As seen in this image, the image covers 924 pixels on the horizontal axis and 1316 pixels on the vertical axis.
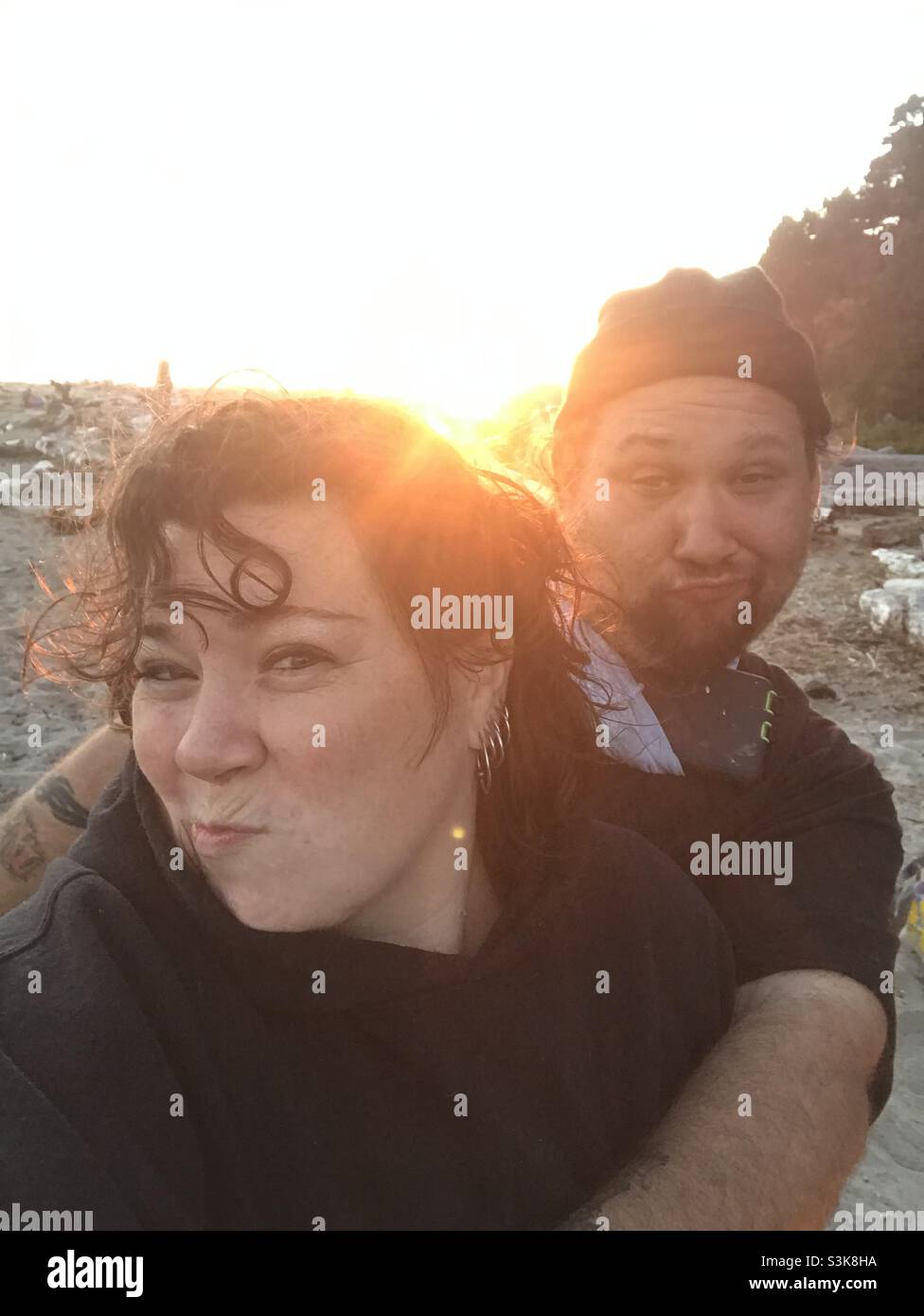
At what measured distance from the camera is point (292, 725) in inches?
40.6

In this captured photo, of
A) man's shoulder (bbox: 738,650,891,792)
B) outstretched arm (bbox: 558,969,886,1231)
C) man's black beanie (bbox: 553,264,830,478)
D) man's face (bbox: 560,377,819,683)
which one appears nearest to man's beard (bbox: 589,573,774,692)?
man's face (bbox: 560,377,819,683)

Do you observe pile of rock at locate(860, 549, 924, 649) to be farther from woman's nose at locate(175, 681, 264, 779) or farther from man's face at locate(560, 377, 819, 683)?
woman's nose at locate(175, 681, 264, 779)

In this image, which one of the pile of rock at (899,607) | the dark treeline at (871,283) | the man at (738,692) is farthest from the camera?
the dark treeline at (871,283)

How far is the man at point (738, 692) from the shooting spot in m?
1.58

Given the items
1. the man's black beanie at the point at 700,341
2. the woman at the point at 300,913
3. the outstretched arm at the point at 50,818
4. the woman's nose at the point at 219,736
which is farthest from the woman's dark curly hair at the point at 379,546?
the man's black beanie at the point at 700,341

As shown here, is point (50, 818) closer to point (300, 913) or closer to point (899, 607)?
point (300, 913)

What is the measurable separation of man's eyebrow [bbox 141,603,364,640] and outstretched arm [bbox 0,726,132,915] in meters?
1.00

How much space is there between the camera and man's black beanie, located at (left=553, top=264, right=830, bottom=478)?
82.0 inches

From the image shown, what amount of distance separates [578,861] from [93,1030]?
822 millimetres

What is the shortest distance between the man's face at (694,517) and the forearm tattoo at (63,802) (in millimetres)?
1378

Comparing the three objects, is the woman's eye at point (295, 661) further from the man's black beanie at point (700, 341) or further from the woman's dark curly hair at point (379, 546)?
the man's black beanie at point (700, 341)

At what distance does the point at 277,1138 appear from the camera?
3.55 ft

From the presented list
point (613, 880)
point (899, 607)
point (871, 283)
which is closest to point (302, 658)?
point (613, 880)
